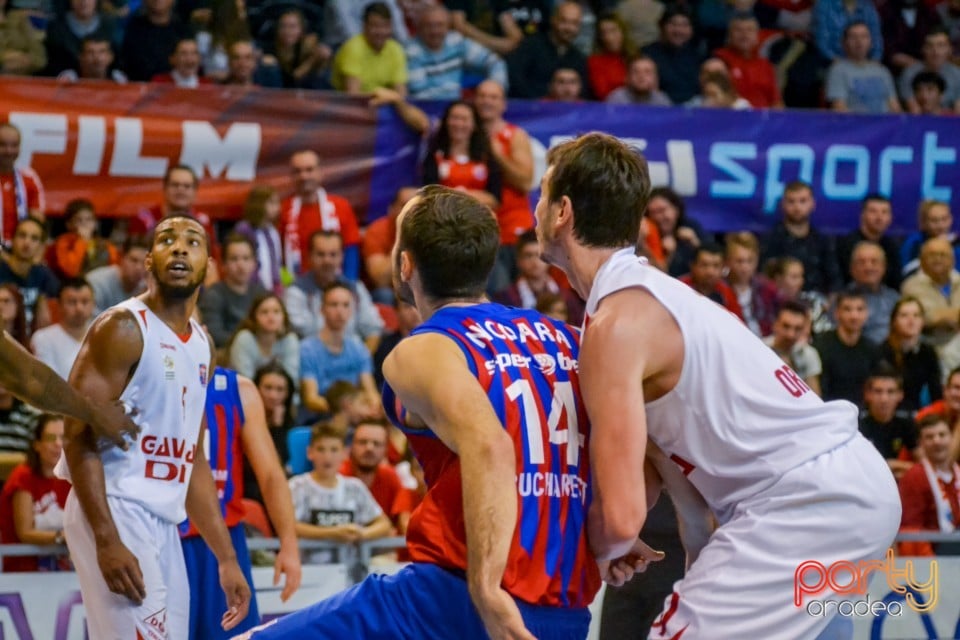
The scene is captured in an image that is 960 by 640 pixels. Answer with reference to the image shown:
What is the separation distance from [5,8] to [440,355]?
10.4 meters

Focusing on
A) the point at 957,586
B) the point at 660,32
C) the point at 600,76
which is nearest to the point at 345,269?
the point at 600,76

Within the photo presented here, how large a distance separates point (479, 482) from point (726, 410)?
2.35 feet

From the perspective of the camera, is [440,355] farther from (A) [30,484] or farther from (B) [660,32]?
(B) [660,32]

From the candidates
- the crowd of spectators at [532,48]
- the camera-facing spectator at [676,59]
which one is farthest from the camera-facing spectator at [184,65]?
the camera-facing spectator at [676,59]

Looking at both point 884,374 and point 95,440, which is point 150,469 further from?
point 884,374

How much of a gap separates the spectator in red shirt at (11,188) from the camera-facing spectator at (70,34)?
1447 millimetres

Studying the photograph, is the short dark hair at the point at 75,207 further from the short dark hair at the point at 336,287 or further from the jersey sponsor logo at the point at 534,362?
the jersey sponsor logo at the point at 534,362

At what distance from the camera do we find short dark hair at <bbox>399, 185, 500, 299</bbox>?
4164 millimetres

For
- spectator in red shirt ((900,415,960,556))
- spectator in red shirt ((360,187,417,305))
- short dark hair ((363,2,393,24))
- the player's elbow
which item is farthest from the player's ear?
short dark hair ((363,2,393,24))

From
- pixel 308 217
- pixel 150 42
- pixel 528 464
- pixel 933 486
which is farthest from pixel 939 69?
pixel 528 464

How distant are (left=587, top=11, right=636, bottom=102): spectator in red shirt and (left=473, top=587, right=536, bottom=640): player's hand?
10.7 metres

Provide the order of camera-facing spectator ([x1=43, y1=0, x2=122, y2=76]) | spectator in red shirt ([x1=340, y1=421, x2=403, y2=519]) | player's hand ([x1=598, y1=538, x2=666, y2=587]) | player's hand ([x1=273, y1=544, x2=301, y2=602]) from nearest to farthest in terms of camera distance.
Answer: player's hand ([x1=598, y1=538, x2=666, y2=587])
player's hand ([x1=273, y1=544, x2=301, y2=602])
spectator in red shirt ([x1=340, y1=421, x2=403, y2=519])
camera-facing spectator ([x1=43, y1=0, x2=122, y2=76])

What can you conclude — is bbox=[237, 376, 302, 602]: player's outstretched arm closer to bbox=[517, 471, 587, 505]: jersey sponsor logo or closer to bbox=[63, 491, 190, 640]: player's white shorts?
bbox=[63, 491, 190, 640]: player's white shorts

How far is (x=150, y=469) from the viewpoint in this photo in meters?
5.91
